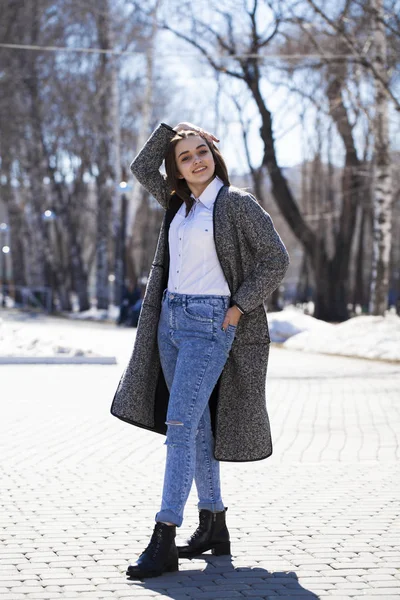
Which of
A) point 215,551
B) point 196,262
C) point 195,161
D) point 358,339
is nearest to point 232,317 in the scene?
point 196,262

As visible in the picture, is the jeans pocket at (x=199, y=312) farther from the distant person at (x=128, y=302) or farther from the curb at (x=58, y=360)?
the distant person at (x=128, y=302)

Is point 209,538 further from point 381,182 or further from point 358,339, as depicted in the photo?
point 381,182

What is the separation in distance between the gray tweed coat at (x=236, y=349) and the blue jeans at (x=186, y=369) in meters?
0.08

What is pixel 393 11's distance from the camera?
24.5 m

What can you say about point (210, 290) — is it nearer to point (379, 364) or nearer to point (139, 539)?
point (139, 539)

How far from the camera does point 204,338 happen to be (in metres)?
4.92

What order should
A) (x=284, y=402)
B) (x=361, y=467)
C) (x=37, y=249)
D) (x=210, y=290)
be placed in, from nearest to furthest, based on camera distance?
(x=210, y=290), (x=361, y=467), (x=284, y=402), (x=37, y=249)

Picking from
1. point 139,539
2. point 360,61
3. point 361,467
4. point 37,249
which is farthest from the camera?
point 37,249

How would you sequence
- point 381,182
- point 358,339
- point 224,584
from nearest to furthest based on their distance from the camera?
point 224,584 → point 358,339 → point 381,182

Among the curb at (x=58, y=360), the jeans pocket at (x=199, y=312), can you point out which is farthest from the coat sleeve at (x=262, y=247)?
the curb at (x=58, y=360)

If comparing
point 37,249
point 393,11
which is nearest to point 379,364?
point 393,11

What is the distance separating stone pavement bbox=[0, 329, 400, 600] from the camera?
14.9ft

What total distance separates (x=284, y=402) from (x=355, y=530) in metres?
6.49

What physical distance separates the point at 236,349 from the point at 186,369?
28cm
